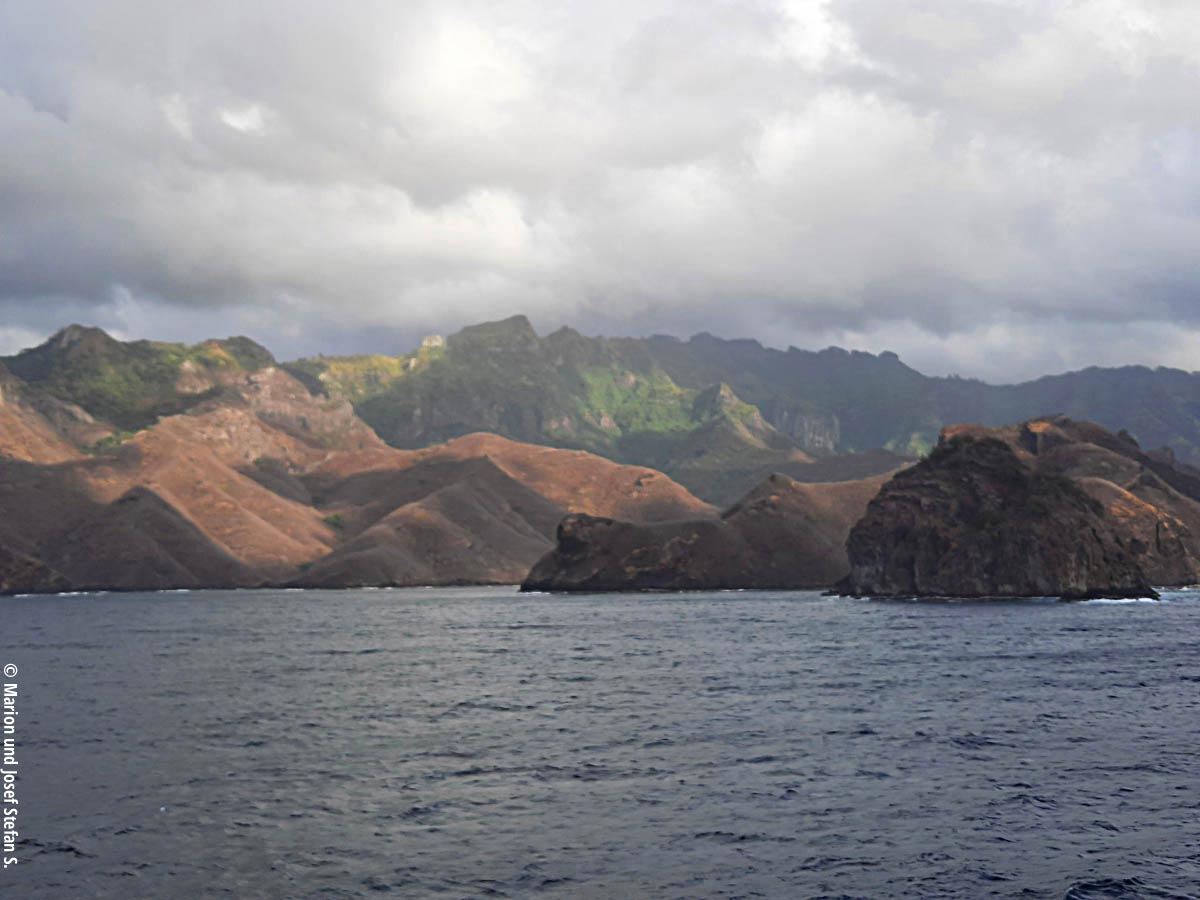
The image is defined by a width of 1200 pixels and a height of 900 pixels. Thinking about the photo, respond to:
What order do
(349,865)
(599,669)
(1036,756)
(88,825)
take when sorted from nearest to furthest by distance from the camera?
(349,865) < (88,825) < (1036,756) < (599,669)

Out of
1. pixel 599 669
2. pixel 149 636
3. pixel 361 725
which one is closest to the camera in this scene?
pixel 361 725

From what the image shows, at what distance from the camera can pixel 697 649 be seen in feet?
390

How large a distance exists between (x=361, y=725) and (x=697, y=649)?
191ft

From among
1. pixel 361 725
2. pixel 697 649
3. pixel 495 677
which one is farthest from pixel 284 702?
pixel 697 649

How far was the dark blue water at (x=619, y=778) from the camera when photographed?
35.6 metres

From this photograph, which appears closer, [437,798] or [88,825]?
[88,825]

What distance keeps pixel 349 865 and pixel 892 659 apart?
73.4 meters

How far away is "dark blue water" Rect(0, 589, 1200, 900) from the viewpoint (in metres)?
35.6

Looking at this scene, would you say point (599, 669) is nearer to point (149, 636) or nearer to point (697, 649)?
point (697, 649)

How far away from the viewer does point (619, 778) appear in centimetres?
4969

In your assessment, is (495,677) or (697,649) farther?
(697,649)

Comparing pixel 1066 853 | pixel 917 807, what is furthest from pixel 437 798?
pixel 1066 853

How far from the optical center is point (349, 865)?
36750 mm

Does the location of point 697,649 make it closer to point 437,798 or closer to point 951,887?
point 437,798
